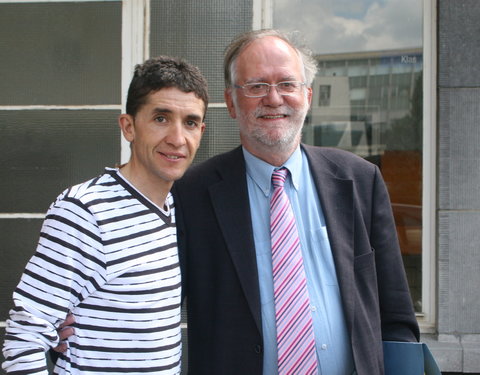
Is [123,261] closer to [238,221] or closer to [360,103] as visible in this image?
[238,221]

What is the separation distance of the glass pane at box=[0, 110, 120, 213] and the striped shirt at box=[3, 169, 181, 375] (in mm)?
2341

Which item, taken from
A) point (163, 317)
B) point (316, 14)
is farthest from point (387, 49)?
point (163, 317)

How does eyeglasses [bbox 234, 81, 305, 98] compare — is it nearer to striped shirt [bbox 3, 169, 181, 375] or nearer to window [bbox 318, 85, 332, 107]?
striped shirt [bbox 3, 169, 181, 375]

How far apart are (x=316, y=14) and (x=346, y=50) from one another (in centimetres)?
38

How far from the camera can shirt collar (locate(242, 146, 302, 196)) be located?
2.21 metres

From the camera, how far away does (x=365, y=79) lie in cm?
446

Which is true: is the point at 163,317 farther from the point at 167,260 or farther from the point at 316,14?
the point at 316,14

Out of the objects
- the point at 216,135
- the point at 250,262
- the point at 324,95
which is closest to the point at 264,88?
the point at 250,262

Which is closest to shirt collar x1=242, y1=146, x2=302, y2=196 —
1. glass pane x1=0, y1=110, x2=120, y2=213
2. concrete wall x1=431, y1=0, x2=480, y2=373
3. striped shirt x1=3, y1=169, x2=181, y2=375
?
striped shirt x1=3, y1=169, x2=181, y2=375

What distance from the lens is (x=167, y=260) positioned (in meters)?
1.87

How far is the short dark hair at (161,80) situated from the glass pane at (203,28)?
209 centimetres

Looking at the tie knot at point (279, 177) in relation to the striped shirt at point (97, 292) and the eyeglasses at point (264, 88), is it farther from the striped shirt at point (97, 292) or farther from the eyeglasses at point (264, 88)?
the striped shirt at point (97, 292)

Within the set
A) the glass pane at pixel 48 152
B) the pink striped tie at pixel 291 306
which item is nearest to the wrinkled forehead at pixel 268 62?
the pink striped tie at pixel 291 306

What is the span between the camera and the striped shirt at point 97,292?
166 centimetres
